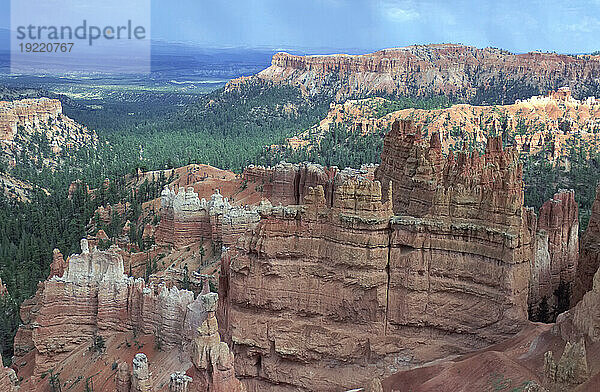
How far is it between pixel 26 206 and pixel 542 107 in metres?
89.6

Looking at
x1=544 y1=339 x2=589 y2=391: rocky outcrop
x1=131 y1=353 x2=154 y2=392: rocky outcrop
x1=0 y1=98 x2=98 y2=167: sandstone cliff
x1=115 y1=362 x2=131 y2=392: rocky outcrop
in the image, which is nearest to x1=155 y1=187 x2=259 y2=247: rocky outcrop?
x1=115 y1=362 x2=131 y2=392: rocky outcrop

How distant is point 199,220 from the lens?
53.8 meters

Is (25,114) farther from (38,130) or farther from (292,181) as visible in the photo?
(292,181)

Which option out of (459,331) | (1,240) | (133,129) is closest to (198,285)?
(459,331)

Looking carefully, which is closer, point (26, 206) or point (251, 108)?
point (26, 206)

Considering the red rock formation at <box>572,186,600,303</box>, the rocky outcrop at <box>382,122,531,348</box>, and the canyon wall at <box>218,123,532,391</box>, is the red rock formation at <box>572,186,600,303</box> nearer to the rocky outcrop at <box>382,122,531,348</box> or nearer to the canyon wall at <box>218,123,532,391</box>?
the canyon wall at <box>218,123,532,391</box>

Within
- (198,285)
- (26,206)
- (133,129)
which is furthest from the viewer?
(133,129)

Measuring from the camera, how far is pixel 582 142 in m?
108

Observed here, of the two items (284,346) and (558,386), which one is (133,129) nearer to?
(284,346)

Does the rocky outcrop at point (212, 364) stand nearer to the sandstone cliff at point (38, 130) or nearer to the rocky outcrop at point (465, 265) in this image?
the rocky outcrop at point (465, 265)

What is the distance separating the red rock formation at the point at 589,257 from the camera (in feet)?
110

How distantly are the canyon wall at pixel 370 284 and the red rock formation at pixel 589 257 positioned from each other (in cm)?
840

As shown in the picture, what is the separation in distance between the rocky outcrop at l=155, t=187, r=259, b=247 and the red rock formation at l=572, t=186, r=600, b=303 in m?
23.9

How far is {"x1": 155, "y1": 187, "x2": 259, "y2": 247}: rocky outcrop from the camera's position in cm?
5147
